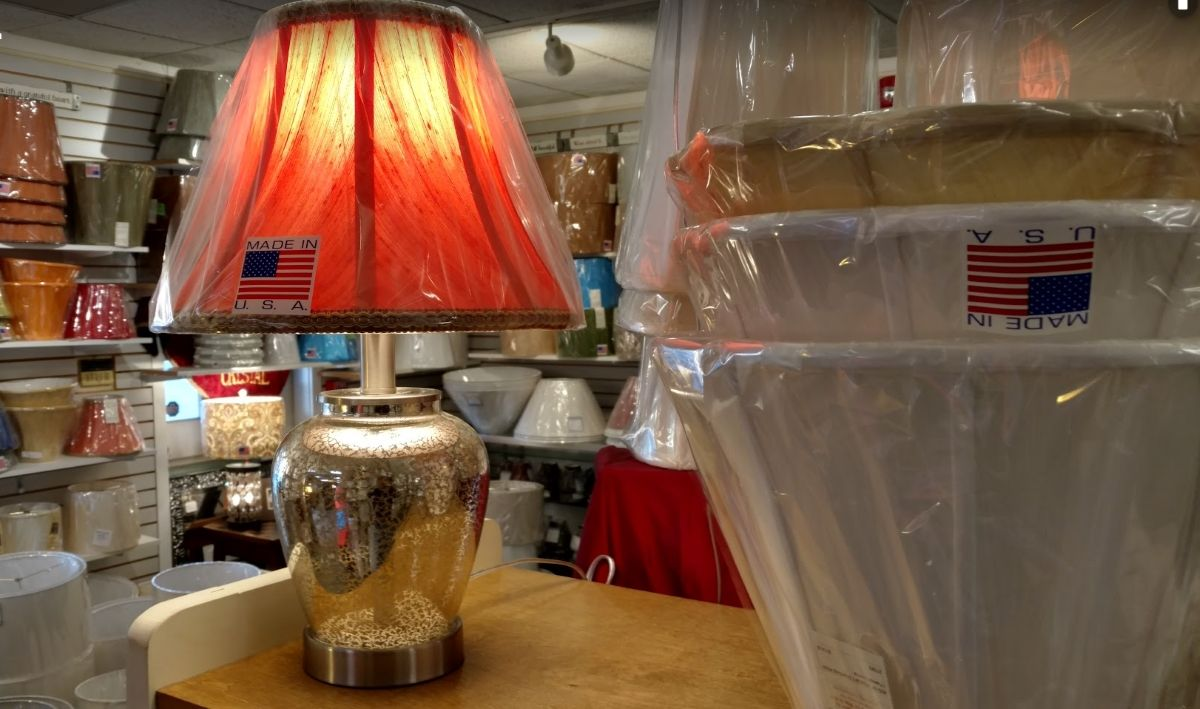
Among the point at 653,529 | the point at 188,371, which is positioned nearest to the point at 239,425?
the point at 188,371

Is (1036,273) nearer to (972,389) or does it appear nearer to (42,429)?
(972,389)

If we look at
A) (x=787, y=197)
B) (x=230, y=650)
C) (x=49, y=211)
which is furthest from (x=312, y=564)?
(x=49, y=211)

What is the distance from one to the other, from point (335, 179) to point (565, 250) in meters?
0.23

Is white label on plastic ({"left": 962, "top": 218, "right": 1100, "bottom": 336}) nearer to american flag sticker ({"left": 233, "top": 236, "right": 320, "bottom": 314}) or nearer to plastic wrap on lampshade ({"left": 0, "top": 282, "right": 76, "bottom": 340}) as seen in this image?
american flag sticker ({"left": 233, "top": 236, "right": 320, "bottom": 314})

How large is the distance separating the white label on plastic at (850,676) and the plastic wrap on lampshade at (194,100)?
3.60 m

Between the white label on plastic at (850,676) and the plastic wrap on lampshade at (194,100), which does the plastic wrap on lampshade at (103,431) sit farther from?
the white label on plastic at (850,676)

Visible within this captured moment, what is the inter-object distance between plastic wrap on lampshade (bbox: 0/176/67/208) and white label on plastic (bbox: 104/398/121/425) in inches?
27.8

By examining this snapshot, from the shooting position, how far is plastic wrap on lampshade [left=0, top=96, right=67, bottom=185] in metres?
2.91

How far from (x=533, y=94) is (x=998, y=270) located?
3.97m

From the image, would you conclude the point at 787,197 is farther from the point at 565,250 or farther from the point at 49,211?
the point at 49,211

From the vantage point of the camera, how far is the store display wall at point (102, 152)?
348cm

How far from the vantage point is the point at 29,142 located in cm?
296

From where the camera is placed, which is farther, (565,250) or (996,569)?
(565,250)

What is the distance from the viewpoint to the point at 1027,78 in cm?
84
